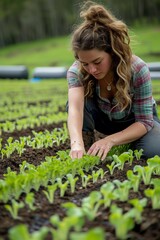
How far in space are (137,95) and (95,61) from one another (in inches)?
27.8

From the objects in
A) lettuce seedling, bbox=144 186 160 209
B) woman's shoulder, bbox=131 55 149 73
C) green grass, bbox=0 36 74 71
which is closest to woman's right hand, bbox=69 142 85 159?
woman's shoulder, bbox=131 55 149 73

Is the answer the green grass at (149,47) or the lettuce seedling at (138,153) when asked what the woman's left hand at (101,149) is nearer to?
the lettuce seedling at (138,153)

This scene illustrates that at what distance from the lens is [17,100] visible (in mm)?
11047

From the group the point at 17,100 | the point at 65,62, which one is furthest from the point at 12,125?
the point at 65,62

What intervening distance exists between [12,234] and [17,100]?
946 cm

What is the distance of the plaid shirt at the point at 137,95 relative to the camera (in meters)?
4.05

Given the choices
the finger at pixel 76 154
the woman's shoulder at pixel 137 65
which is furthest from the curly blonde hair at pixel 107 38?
the finger at pixel 76 154

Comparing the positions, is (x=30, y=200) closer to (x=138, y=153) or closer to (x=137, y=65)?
(x=138, y=153)

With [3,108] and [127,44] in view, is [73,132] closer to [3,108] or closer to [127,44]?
[127,44]

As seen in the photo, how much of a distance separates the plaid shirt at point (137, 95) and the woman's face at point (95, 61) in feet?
1.23

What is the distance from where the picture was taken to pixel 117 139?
399 centimetres

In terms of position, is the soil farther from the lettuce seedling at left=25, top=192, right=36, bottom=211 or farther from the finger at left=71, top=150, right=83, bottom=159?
the finger at left=71, top=150, right=83, bottom=159

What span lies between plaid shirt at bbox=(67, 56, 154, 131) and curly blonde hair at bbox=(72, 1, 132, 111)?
0.14 meters

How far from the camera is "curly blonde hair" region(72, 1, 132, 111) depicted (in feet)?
11.9
